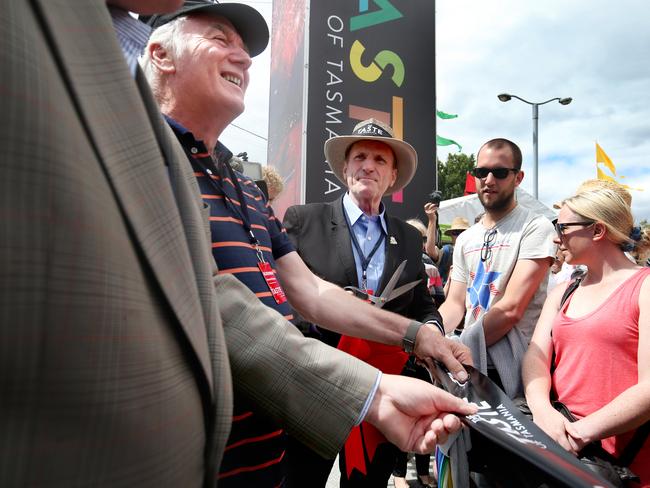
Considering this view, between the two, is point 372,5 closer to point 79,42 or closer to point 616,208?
point 616,208

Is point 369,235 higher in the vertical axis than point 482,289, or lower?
higher

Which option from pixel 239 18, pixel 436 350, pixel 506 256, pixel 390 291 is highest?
pixel 239 18

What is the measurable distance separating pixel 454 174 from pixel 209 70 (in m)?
34.6

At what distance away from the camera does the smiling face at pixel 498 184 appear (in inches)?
122

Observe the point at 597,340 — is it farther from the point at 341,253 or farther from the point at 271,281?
the point at 271,281

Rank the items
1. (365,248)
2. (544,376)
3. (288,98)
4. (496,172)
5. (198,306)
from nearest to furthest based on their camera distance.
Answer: (198,306)
(544,376)
(365,248)
(496,172)
(288,98)

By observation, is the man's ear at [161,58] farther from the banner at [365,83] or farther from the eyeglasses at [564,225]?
the banner at [365,83]

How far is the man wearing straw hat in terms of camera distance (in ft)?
7.47

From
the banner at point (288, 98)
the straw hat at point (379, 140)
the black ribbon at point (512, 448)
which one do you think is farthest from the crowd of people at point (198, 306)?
the banner at point (288, 98)

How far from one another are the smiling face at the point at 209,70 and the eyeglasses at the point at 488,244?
201cm

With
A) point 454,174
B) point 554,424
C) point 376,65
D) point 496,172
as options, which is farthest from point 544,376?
point 454,174

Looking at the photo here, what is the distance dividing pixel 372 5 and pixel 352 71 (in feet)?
4.68

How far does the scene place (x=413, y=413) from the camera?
3.77ft

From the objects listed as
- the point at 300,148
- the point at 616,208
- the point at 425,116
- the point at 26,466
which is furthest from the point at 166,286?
the point at 425,116
